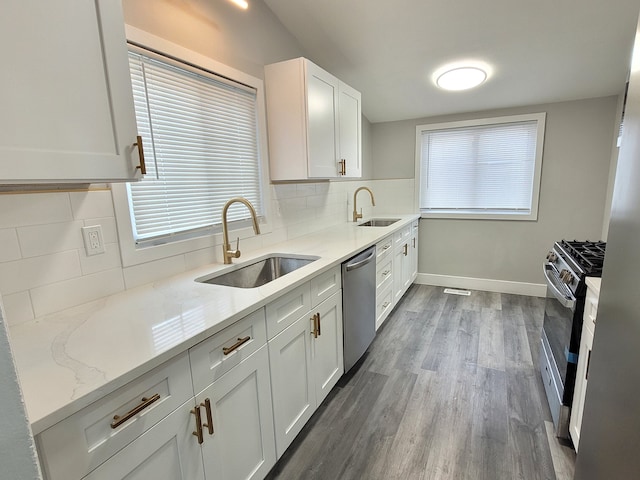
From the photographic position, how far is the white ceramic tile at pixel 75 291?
1.16 meters

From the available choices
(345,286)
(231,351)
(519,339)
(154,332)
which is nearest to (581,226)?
(519,339)

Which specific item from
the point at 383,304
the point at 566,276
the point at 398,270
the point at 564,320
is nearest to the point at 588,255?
the point at 566,276

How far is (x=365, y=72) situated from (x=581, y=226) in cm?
274

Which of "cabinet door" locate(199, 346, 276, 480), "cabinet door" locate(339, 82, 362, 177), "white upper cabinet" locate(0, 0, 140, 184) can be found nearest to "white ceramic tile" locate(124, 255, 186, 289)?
"white upper cabinet" locate(0, 0, 140, 184)

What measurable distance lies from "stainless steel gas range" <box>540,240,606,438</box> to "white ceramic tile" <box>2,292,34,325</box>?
2307 mm

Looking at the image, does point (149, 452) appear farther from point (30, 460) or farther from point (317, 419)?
point (317, 419)

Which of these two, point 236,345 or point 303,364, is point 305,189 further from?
point 236,345

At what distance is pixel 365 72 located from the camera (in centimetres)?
298

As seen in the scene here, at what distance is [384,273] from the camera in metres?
2.85

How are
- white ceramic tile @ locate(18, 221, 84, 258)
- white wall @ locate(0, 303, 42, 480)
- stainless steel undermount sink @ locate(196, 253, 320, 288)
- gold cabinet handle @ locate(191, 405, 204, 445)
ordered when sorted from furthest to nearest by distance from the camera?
1. stainless steel undermount sink @ locate(196, 253, 320, 288)
2. white ceramic tile @ locate(18, 221, 84, 258)
3. gold cabinet handle @ locate(191, 405, 204, 445)
4. white wall @ locate(0, 303, 42, 480)

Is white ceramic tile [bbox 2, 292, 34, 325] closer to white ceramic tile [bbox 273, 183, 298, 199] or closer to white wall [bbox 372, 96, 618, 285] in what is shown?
white ceramic tile [bbox 273, 183, 298, 199]

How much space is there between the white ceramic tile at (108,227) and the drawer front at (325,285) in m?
0.92

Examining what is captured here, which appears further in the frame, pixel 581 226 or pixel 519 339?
pixel 581 226

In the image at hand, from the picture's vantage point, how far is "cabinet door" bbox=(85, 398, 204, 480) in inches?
31.8
